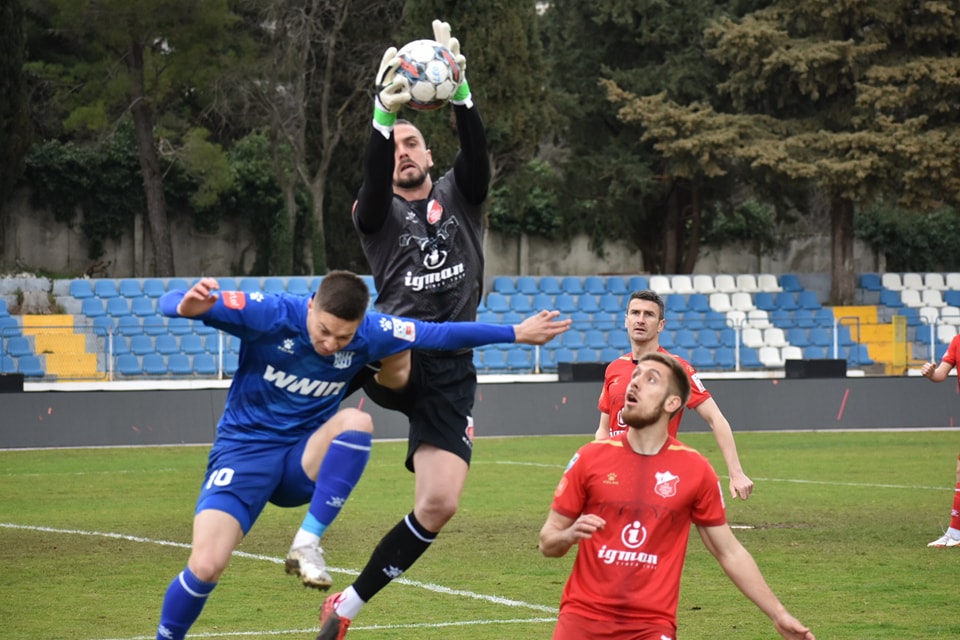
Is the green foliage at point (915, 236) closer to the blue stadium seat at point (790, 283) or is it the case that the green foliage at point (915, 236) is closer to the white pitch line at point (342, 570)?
the blue stadium seat at point (790, 283)

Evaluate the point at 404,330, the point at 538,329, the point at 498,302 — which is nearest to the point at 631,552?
the point at 538,329

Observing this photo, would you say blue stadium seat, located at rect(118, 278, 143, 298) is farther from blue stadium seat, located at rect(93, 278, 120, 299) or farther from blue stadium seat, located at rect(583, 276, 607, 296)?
blue stadium seat, located at rect(583, 276, 607, 296)

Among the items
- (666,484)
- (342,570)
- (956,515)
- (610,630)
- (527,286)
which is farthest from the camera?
(527,286)

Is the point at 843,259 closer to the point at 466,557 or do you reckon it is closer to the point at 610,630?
the point at 466,557

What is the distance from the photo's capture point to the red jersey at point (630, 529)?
556cm

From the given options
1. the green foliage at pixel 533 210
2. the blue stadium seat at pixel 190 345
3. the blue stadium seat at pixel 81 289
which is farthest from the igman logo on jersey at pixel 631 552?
the green foliage at pixel 533 210

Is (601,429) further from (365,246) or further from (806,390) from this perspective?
(806,390)

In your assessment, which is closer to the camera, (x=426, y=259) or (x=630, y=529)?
(x=630, y=529)

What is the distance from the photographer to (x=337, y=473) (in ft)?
21.4

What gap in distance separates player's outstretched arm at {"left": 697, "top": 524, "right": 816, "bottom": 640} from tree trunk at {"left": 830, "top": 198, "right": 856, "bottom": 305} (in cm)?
3126

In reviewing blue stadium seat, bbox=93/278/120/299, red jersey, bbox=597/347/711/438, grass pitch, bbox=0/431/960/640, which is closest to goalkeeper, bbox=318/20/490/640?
grass pitch, bbox=0/431/960/640

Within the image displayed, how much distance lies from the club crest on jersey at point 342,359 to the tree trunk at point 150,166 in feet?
101

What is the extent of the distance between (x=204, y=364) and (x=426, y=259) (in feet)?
66.9

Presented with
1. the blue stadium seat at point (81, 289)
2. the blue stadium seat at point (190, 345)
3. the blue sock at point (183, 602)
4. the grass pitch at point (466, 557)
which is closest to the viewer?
the blue sock at point (183, 602)
